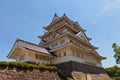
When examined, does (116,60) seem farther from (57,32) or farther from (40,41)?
(40,41)

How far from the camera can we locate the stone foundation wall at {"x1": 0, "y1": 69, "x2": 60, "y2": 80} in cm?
1571

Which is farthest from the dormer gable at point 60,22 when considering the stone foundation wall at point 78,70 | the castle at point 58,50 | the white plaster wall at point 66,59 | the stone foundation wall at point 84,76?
the stone foundation wall at point 84,76

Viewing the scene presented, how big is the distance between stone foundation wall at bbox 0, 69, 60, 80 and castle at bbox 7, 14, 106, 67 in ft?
20.1

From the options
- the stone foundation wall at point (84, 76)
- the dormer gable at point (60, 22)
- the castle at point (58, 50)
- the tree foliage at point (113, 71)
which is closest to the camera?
the stone foundation wall at point (84, 76)

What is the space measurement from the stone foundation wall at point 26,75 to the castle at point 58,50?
6.11m

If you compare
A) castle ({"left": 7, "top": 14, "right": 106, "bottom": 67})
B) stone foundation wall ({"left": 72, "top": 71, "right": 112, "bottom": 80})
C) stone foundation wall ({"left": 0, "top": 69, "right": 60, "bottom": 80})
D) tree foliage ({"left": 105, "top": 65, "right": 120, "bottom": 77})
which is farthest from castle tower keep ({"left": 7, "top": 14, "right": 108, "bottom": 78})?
tree foliage ({"left": 105, "top": 65, "right": 120, "bottom": 77})

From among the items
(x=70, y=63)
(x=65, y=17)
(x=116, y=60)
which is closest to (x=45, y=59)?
(x=70, y=63)

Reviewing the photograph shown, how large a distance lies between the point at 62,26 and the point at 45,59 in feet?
30.3

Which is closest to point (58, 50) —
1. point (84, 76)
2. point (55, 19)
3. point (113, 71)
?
point (84, 76)

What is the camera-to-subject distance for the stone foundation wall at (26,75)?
1571 cm

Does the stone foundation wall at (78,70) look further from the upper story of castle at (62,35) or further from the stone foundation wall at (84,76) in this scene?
the upper story of castle at (62,35)

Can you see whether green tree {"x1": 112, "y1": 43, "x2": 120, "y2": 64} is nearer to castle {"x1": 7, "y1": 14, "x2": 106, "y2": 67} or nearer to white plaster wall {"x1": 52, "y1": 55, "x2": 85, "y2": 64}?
castle {"x1": 7, "y1": 14, "x2": 106, "y2": 67}

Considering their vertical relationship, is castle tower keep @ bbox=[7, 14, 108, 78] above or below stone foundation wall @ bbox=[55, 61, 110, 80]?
above

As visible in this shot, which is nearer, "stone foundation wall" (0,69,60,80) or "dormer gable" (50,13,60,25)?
"stone foundation wall" (0,69,60,80)
